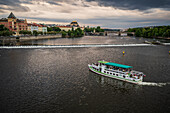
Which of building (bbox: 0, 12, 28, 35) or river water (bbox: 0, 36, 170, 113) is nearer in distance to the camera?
river water (bbox: 0, 36, 170, 113)

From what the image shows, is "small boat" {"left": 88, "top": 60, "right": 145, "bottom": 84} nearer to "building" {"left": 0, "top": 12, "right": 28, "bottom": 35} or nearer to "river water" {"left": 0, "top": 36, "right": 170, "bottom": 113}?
"river water" {"left": 0, "top": 36, "right": 170, "bottom": 113}

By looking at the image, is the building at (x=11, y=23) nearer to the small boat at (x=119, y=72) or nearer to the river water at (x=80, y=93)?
the river water at (x=80, y=93)

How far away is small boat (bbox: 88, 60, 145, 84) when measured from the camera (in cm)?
3497

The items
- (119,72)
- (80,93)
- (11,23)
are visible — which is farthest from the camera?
(11,23)

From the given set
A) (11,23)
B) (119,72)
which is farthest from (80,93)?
(11,23)

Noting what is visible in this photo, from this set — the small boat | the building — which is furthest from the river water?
the building

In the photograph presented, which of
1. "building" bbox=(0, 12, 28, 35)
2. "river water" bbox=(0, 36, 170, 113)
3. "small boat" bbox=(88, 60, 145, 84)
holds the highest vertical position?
"building" bbox=(0, 12, 28, 35)

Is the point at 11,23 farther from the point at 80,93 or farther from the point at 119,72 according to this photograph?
the point at 80,93

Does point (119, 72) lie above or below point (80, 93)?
above

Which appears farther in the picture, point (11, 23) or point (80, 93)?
point (11, 23)

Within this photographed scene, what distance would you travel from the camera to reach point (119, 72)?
3806 centimetres

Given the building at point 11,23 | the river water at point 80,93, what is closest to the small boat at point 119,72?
the river water at point 80,93

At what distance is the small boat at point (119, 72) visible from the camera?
35.0 meters

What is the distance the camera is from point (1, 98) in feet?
90.7
